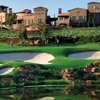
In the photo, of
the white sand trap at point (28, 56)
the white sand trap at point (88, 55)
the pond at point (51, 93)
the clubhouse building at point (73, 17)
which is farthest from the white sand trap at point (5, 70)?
the clubhouse building at point (73, 17)

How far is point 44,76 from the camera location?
105 ft

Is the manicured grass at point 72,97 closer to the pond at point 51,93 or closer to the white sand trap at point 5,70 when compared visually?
the pond at point 51,93

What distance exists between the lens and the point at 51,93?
26484 mm

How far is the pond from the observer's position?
24.5 metres

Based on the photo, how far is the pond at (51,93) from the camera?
24.5m

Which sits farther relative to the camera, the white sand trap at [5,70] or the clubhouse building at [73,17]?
the clubhouse building at [73,17]

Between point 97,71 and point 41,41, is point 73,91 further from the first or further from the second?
point 41,41

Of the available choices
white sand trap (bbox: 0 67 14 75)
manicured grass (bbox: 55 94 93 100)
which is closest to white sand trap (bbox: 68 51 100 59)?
white sand trap (bbox: 0 67 14 75)

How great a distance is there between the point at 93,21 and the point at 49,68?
143 feet

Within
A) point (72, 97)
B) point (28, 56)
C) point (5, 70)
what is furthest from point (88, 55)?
point (72, 97)

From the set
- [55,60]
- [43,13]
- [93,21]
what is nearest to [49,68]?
[55,60]

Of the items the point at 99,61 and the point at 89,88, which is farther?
Result: the point at 99,61

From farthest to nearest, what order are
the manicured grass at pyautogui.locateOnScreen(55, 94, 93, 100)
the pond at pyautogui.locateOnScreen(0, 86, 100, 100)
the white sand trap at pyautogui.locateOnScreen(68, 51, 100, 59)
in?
1. the white sand trap at pyautogui.locateOnScreen(68, 51, 100, 59)
2. the pond at pyautogui.locateOnScreen(0, 86, 100, 100)
3. the manicured grass at pyautogui.locateOnScreen(55, 94, 93, 100)

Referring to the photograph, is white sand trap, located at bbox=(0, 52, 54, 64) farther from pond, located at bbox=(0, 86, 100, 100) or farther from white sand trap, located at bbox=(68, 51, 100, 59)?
pond, located at bbox=(0, 86, 100, 100)
